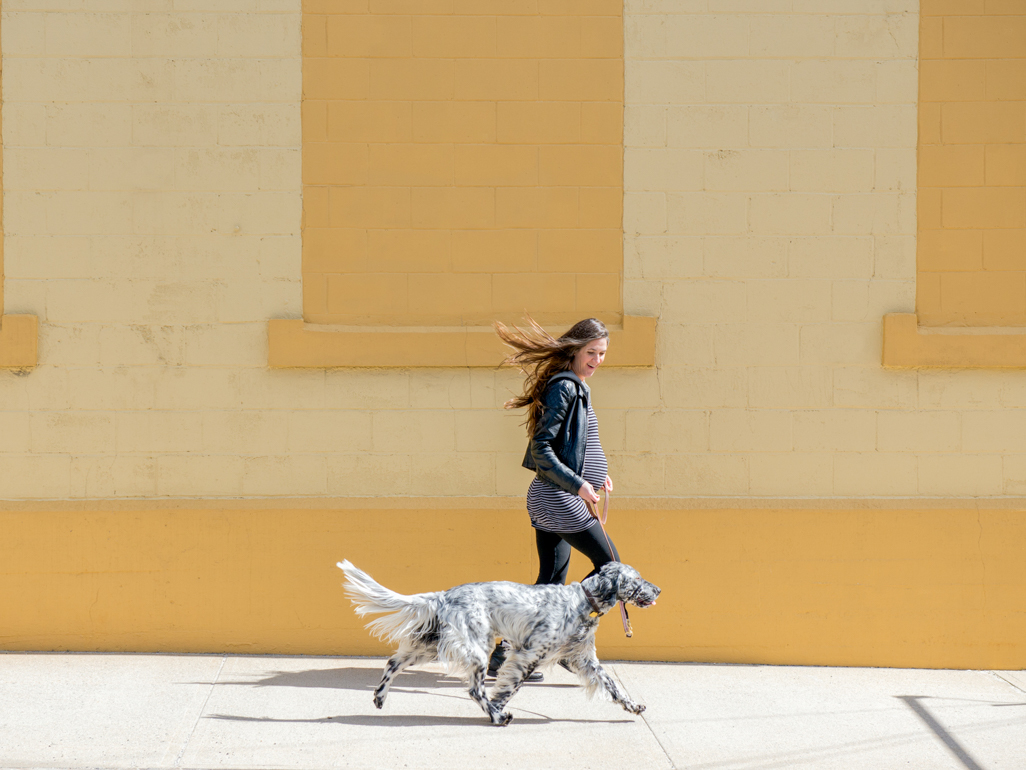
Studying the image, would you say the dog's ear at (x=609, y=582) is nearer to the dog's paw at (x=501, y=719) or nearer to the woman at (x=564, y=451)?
the woman at (x=564, y=451)

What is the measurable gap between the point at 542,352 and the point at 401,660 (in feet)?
5.52

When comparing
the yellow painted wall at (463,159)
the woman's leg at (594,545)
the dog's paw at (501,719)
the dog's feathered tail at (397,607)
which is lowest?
the dog's paw at (501,719)

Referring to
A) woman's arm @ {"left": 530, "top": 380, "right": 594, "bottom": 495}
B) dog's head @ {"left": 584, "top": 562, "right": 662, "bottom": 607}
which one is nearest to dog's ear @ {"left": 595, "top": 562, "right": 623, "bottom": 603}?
dog's head @ {"left": 584, "top": 562, "right": 662, "bottom": 607}

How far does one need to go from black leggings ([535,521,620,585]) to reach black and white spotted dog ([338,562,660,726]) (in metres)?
0.29

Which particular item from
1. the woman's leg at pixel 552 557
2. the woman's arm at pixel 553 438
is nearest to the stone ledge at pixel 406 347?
the woman's arm at pixel 553 438

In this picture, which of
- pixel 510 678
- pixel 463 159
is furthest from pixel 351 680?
pixel 463 159

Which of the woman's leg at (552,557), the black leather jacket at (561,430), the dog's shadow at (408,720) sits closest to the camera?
the dog's shadow at (408,720)

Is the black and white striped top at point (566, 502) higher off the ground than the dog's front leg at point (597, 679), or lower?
higher

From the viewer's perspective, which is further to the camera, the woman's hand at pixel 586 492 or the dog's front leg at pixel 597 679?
the woman's hand at pixel 586 492

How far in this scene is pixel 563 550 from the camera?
4.91 m

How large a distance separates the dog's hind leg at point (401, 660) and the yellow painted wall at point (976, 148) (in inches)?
147

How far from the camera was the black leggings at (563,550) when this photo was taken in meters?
4.71

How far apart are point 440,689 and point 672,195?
309 cm

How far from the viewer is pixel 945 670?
554cm
